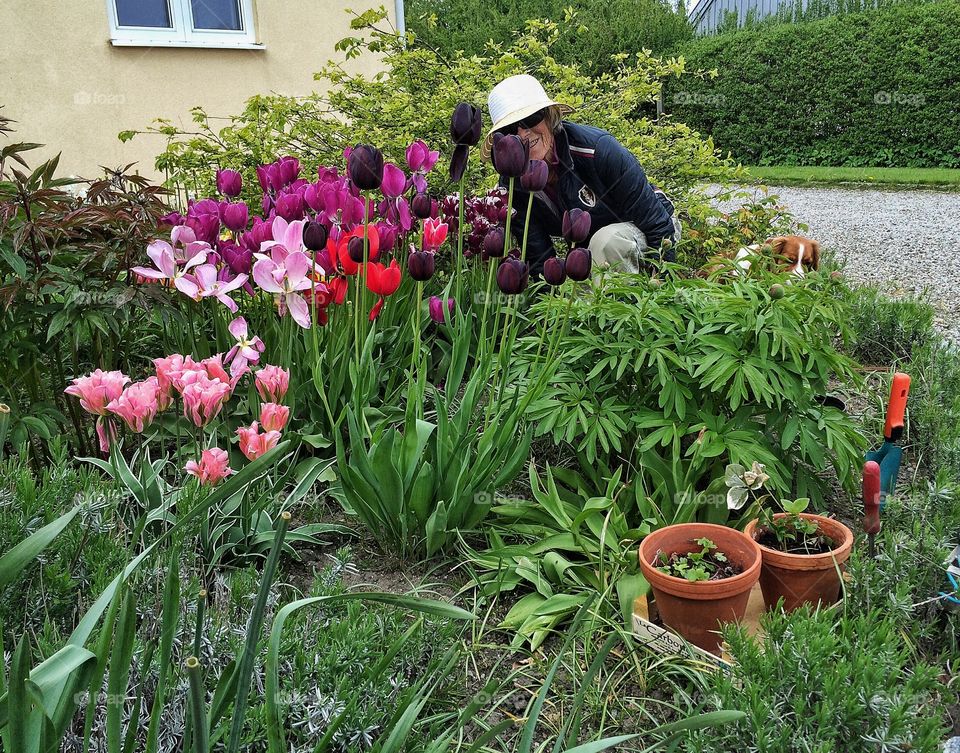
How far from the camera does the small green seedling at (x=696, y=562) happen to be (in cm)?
187

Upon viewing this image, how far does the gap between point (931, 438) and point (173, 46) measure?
7.03 meters

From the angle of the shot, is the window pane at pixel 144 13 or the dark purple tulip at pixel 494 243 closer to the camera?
the dark purple tulip at pixel 494 243

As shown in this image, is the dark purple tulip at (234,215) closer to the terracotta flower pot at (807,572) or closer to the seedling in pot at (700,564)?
the seedling in pot at (700,564)

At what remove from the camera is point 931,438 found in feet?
8.97

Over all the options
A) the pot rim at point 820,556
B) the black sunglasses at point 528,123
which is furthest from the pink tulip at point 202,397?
the black sunglasses at point 528,123

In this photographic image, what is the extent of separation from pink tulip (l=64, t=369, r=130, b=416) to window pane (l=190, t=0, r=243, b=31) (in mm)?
6695

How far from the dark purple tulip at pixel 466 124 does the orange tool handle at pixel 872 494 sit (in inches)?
52.5

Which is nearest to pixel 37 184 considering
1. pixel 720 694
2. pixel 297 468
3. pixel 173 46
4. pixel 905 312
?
pixel 297 468

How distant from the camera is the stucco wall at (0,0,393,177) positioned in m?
6.62

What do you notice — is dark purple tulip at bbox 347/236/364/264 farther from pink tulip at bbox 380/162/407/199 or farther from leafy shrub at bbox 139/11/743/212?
leafy shrub at bbox 139/11/743/212

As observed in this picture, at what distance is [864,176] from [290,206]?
42.4 ft

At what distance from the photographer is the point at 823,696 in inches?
55.7

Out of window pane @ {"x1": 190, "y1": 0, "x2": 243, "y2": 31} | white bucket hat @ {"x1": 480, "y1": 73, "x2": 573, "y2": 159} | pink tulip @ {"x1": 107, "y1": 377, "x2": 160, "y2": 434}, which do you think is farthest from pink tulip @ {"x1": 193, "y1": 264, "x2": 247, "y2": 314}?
window pane @ {"x1": 190, "y1": 0, "x2": 243, "y2": 31}

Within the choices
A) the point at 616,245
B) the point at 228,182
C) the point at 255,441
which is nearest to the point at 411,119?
the point at 616,245
